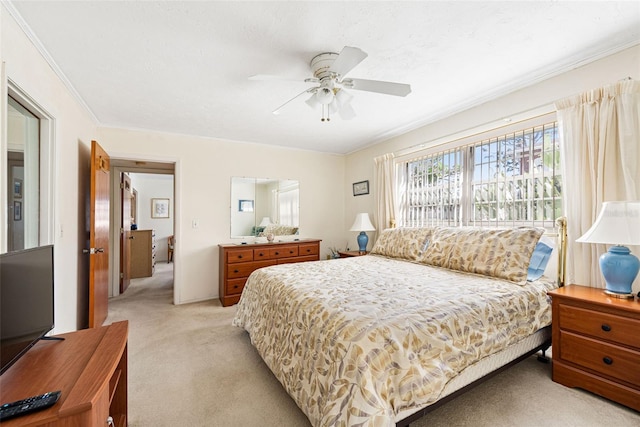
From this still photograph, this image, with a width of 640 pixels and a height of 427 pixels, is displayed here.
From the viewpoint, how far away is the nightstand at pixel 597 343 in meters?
1.64

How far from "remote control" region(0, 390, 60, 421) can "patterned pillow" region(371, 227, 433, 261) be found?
289 centimetres

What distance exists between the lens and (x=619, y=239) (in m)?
1.69

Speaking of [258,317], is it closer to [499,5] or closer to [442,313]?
[442,313]

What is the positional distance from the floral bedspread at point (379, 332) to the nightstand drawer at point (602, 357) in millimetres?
194

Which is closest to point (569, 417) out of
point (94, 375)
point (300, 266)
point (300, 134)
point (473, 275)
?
point (473, 275)

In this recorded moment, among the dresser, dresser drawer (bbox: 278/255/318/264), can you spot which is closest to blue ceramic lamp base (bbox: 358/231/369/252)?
dresser drawer (bbox: 278/255/318/264)

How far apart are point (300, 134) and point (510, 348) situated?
3.39 m

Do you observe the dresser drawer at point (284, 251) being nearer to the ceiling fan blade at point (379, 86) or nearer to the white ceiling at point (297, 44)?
the white ceiling at point (297, 44)

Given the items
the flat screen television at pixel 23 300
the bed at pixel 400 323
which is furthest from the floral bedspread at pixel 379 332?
the flat screen television at pixel 23 300

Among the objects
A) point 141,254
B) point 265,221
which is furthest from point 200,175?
point 141,254

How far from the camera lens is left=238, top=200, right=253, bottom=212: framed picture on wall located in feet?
14.2

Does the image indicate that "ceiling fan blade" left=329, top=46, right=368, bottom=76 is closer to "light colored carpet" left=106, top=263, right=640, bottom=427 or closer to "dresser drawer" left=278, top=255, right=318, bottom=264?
"light colored carpet" left=106, top=263, right=640, bottom=427

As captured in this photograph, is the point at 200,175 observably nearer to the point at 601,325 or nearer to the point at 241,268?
the point at 241,268

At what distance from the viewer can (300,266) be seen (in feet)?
9.07
